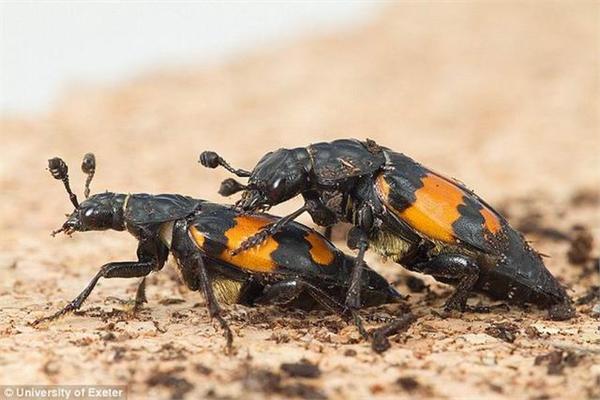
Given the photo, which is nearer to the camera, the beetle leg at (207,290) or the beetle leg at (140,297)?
the beetle leg at (207,290)

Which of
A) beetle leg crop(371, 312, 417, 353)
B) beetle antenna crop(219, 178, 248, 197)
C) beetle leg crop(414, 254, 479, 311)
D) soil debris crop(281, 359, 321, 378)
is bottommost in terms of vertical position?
soil debris crop(281, 359, 321, 378)

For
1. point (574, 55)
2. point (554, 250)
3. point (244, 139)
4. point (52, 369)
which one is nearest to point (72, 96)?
point (244, 139)

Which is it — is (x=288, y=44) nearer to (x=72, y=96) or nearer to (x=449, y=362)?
(x=72, y=96)

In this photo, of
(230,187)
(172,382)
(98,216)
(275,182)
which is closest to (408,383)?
(172,382)

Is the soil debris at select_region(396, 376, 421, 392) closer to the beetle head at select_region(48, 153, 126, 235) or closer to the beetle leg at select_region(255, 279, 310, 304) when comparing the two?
the beetle leg at select_region(255, 279, 310, 304)

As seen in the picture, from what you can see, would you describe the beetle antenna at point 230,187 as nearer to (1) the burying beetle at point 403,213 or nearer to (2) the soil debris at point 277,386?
(1) the burying beetle at point 403,213

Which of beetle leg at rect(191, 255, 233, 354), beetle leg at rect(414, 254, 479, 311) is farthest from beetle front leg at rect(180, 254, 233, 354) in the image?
beetle leg at rect(414, 254, 479, 311)

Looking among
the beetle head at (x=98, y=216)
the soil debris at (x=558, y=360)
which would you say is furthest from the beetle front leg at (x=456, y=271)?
the beetle head at (x=98, y=216)

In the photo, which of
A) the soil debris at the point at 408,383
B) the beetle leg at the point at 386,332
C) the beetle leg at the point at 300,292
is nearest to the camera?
the soil debris at the point at 408,383

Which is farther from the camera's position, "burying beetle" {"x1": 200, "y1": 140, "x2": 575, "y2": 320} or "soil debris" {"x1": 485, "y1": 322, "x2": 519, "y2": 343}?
"burying beetle" {"x1": 200, "y1": 140, "x2": 575, "y2": 320}
